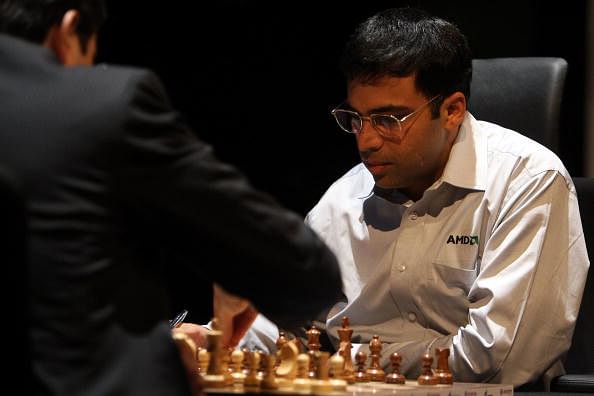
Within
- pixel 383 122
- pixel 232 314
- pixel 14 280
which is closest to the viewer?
pixel 14 280

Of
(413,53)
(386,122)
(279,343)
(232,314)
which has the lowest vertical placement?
(279,343)

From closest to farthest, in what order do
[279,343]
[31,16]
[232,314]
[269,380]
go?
[31,16] < [269,380] < [232,314] < [279,343]

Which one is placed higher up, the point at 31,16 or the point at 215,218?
the point at 31,16

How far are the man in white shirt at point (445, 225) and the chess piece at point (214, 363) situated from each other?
0.89 meters

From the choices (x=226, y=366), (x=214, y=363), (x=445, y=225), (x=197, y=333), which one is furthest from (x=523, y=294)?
(x=214, y=363)

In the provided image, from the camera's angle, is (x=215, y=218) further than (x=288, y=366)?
No

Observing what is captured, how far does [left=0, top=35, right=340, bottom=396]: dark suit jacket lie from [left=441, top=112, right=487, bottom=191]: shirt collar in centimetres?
146

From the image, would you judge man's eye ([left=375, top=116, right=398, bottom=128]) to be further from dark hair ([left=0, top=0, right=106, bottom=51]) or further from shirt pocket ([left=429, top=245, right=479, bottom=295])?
dark hair ([left=0, top=0, right=106, bottom=51])

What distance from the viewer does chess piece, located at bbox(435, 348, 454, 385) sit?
2.29 metres

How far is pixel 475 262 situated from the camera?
288 centimetres

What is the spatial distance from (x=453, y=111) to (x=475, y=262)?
1.53 ft

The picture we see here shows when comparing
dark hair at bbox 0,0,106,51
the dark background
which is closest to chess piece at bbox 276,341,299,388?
dark hair at bbox 0,0,106,51

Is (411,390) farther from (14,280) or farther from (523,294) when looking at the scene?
(14,280)

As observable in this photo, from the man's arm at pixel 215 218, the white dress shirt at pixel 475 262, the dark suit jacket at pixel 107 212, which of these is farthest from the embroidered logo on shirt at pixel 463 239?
the dark suit jacket at pixel 107 212
